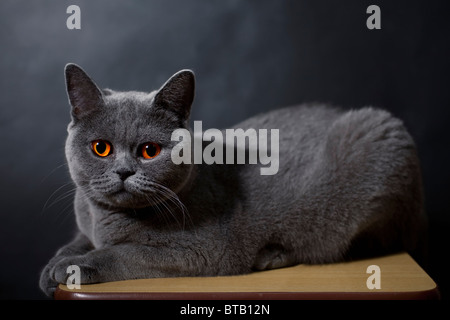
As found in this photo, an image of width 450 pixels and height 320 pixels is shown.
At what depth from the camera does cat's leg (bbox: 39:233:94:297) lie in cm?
161

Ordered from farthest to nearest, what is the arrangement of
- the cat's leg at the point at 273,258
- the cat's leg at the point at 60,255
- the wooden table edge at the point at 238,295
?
the cat's leg at the point at 273,258 < the cat's leg at the point at 60,255 < the wooden table edge at the point at 238,295

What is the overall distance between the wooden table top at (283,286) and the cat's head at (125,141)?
0.74 ft

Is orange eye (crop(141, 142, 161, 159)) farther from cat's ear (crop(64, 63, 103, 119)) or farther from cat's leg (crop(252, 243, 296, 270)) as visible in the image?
cat's leg (crop(252, 243, 296, 270))

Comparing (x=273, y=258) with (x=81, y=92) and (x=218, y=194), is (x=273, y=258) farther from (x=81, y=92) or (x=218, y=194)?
(x=81, y=92)

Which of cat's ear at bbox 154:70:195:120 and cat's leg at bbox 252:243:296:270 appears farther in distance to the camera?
cat's leg at bbox 252:243:296:270

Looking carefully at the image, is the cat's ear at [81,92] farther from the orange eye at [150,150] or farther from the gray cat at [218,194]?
the orange eye at [150,150]

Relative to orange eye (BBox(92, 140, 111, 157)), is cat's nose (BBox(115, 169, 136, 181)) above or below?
below

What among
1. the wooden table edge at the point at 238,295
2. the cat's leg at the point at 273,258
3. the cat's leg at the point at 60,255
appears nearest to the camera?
the wooden table edge at the point at 238,295

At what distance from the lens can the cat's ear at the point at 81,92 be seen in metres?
1.55

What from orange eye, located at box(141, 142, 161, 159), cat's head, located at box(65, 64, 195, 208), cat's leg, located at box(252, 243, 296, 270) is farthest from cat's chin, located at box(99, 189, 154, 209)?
cat's leg, located at box(252, 243, 296, 270)

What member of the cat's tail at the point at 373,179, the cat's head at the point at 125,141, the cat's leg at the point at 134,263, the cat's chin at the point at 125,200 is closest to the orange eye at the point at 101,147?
the cat's head at the point at 125,141

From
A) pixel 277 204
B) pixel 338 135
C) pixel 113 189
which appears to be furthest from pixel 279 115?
pixel 113 189
